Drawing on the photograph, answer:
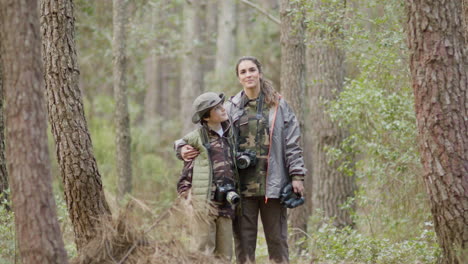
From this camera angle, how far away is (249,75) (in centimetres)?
598

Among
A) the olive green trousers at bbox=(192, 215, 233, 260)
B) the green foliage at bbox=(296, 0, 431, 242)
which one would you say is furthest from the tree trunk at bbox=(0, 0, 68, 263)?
the green foliage at bbox=(296, 0, 431, 242)

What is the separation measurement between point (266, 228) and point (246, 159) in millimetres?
755

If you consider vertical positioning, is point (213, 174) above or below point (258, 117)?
below

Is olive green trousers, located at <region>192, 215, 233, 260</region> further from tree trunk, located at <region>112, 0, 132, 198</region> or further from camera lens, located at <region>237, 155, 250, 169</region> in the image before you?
tree trunk, located at <region>112, 0, 132, 198</region>

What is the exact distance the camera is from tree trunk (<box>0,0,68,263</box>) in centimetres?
430

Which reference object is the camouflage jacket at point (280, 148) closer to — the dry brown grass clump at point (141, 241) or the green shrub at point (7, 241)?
the dry brown grass clump at point (141, 241)

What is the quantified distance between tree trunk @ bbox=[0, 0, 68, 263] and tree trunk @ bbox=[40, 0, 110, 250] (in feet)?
4.50

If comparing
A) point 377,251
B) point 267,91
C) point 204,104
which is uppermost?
point 267,91

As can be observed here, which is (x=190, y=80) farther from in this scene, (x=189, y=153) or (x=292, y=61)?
(x=189, y=153)

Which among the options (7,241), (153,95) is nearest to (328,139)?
(7,241)

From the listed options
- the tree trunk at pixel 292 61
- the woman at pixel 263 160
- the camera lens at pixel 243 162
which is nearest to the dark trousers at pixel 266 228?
the woman at pixel 263 160

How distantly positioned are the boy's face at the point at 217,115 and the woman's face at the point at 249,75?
45cm

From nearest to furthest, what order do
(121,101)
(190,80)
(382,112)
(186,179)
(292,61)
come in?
(186,179), (382,112), (292,61), (121,101), (190,80)

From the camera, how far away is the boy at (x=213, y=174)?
5.46m
